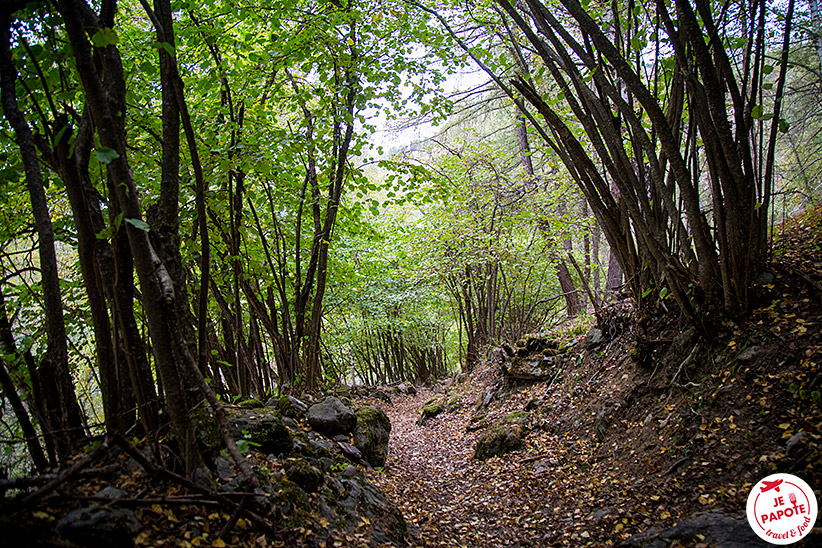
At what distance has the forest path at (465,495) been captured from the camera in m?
3.17

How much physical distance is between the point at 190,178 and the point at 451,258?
6.95 m

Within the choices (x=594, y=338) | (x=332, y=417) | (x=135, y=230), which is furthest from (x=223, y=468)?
(x=594, y=338)

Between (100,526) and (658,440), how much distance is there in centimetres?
337

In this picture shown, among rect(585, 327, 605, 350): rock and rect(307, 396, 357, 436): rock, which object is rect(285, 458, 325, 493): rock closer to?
rect(307, 396, 357, 436): rock

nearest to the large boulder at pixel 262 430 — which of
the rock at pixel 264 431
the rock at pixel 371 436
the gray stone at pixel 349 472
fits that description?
the rock at pixel 264 431

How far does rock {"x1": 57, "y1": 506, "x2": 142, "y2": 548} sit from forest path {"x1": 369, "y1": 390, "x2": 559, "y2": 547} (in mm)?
1987

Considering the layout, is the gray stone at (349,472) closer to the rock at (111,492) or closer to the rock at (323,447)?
the rock at (323,447)

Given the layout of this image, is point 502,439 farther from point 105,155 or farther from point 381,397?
point 381,397

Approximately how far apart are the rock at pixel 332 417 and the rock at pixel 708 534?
A: 2669 mm

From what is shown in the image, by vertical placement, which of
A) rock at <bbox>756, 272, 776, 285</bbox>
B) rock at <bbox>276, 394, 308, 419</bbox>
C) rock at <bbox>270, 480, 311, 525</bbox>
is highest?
rock at <bbox>756, 272, 776, 285</bbox>

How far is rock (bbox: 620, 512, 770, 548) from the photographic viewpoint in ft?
6.84

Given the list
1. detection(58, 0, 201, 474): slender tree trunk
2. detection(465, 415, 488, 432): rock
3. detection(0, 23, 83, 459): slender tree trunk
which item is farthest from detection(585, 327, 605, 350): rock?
detection(0, 23, 83, 459): slender tree trunk

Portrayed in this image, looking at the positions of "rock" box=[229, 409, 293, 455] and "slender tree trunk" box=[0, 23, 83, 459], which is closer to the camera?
"slender tree trunk" box=[0, 23, 83, 459]

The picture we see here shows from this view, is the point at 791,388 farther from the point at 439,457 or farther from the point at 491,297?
the point at 491,297
